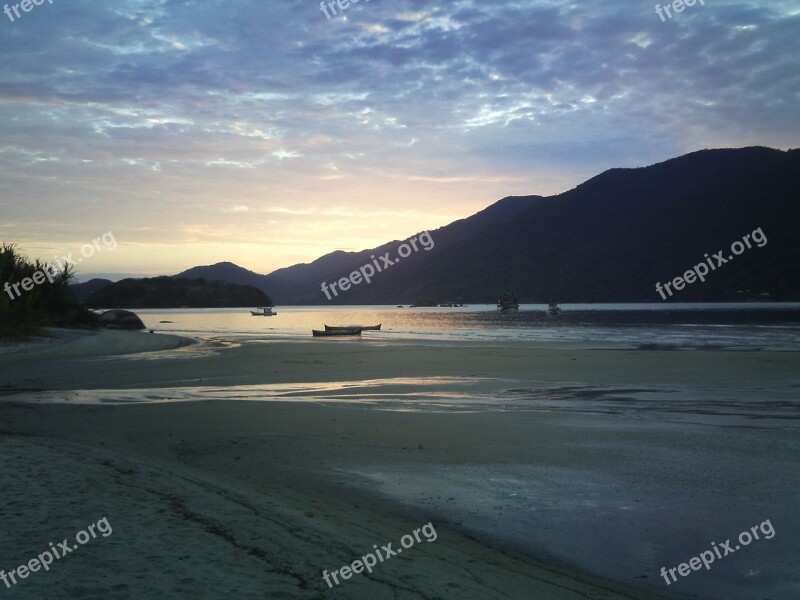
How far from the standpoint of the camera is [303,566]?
17.0ft

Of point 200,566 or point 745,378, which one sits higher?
point 200,566

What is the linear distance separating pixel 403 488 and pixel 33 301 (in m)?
34.9

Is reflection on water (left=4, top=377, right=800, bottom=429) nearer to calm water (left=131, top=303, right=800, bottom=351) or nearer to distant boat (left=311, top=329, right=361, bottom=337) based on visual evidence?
calm water (left=131, top=303, right=800, bottom=351)

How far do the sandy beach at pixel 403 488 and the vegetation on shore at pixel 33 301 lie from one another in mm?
16818

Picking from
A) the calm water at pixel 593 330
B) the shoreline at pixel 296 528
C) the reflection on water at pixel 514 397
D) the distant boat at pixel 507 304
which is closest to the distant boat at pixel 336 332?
the calm water at pixel 593 330

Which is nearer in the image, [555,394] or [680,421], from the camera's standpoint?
[680,421]

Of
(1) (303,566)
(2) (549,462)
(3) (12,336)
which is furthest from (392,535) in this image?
(3) (12,336)

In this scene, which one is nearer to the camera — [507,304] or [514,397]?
[514,397]

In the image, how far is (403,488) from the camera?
27.4ft

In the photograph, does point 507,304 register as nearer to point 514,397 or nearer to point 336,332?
point 336,332

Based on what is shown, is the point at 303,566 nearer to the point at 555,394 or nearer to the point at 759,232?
the point at 555,394

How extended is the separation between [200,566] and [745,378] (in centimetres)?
2091

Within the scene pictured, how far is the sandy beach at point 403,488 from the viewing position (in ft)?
17.1

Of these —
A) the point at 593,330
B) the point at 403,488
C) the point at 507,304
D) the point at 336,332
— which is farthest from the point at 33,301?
the point at 507,304
